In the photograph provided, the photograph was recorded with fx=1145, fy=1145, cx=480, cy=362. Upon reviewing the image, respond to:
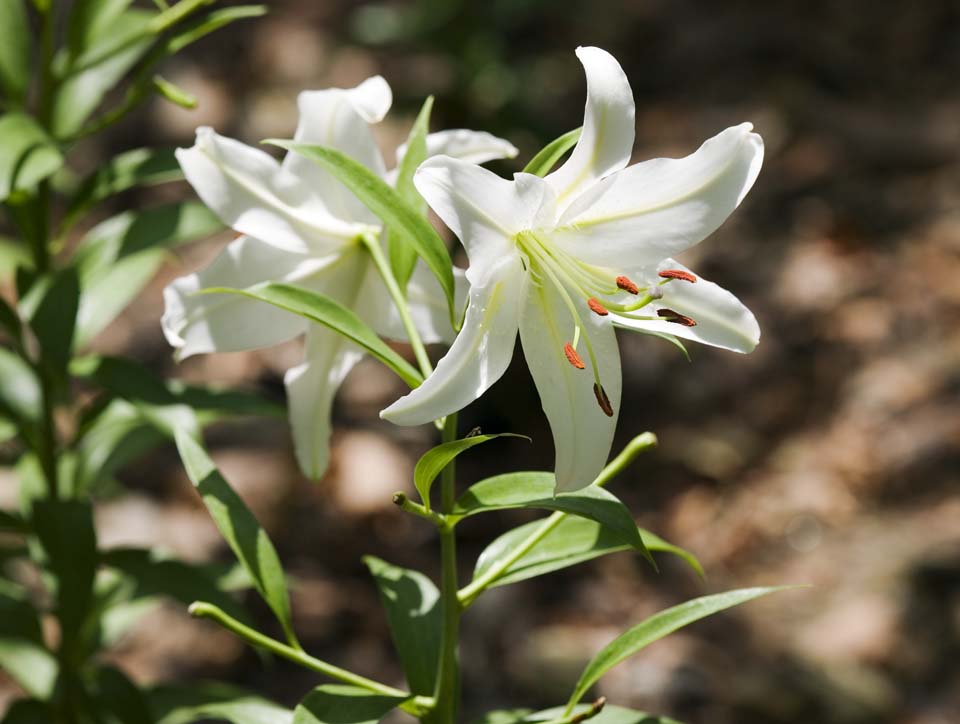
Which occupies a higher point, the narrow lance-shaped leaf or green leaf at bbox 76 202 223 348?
the narrow lance-shaped leaf

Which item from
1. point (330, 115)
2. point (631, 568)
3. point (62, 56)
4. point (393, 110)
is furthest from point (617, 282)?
point (393, 110)

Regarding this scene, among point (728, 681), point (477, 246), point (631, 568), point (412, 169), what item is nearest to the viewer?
point (477, 246)

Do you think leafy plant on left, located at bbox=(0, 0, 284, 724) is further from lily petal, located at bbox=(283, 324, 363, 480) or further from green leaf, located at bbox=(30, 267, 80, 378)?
Result: lily petal, located at bbox=(283, 324, 363, 480)

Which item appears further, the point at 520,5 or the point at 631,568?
the point at 520,5

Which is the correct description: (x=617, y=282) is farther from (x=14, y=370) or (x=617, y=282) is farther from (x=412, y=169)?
(x=14, y=370)

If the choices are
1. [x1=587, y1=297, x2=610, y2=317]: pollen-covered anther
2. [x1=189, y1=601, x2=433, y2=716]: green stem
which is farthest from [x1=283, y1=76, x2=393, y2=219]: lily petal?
[x1=189, y1=601, x2=433, y2=716]: green stem

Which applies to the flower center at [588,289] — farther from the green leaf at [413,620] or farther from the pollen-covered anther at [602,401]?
the green leaf at [413,620]
